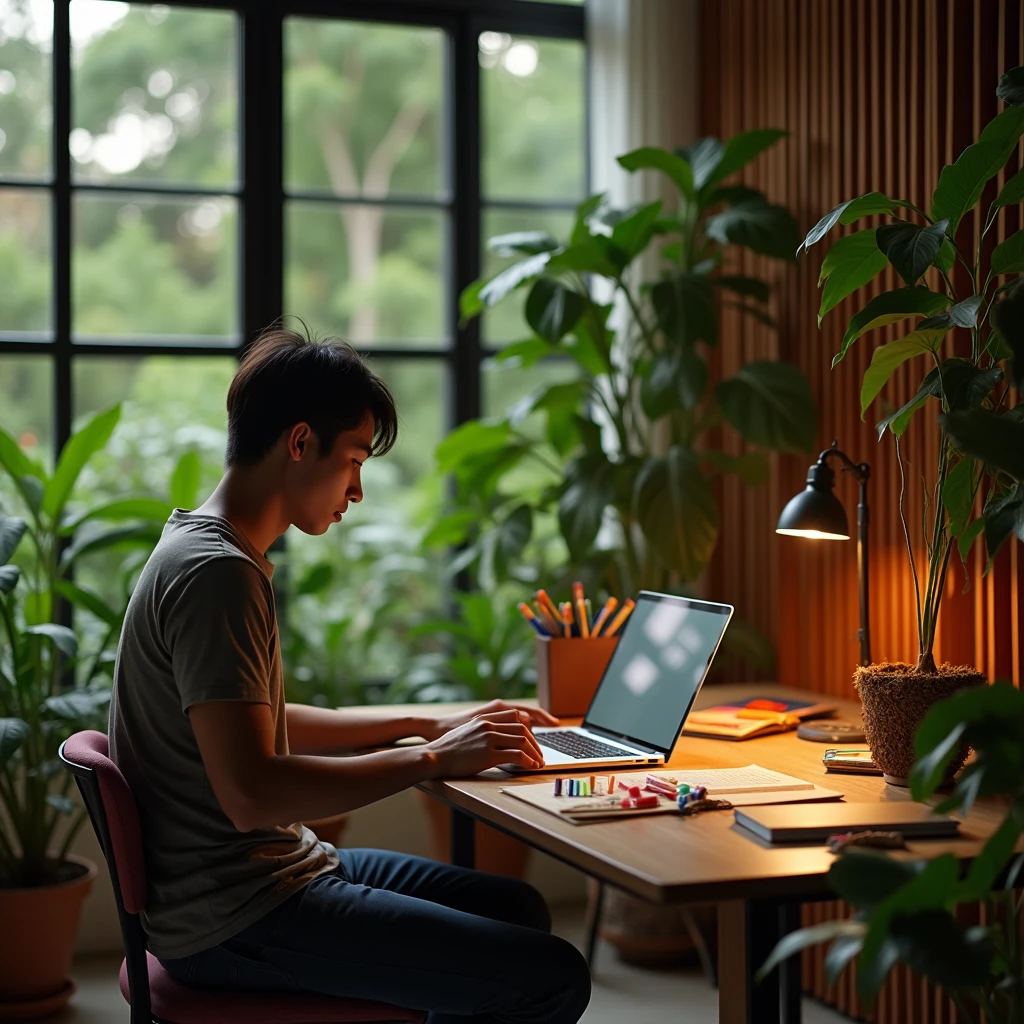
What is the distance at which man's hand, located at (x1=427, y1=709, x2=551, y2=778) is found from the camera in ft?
6.83

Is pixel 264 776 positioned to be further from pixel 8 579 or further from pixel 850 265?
pixel 8 579

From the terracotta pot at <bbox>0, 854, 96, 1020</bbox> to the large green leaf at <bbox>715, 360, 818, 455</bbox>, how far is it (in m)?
1.97

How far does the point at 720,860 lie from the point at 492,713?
0.72 m

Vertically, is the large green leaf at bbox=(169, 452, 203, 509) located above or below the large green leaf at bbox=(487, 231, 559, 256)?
below

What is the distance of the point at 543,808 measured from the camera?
1944mm

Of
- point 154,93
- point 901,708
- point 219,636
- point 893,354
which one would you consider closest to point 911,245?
point 893,354

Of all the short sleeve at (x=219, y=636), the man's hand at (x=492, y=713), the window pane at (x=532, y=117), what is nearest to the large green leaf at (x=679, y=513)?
the man's hand at (x=492, y=713)

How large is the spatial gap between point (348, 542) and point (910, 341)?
2.44 metres

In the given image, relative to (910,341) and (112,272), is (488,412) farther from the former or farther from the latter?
(910,341)

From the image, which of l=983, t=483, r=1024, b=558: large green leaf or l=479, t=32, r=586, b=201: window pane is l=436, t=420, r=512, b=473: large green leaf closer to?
l=479, t=32, r=586, b=201: window pane

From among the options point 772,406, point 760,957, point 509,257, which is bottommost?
point 760,957

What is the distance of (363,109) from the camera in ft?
14.1

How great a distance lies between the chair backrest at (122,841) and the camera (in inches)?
74.2

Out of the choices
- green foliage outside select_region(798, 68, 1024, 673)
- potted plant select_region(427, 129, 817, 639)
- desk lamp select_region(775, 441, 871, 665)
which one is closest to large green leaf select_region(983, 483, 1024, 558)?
green foliage outside select_region(798, 68, 1024, 673)
